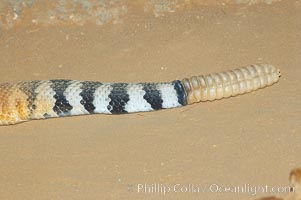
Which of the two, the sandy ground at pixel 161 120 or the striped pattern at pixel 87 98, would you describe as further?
the striped pattern at pixel 87 98

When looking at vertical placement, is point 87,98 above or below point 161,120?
above

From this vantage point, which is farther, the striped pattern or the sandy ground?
the striped pattern

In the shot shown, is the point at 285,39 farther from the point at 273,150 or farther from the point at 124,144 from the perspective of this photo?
the point at 124,144

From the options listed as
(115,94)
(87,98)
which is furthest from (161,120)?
(87,98)

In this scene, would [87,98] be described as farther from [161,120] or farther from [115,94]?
[161,120]
